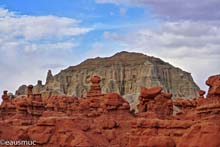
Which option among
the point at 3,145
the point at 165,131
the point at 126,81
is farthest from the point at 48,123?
the point at 126,81

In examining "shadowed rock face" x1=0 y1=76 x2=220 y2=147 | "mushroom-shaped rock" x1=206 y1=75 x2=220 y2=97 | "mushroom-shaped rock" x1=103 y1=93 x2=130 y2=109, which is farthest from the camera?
"mushroom-shaped rock" x1=103 y1=93 x2=130 y2=109

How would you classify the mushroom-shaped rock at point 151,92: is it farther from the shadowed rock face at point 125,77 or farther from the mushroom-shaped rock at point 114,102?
the shadowed rock face at point 125,77

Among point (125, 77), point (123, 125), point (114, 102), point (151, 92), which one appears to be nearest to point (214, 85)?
point (123, 125)

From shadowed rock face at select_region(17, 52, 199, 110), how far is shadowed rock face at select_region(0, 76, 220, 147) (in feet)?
264

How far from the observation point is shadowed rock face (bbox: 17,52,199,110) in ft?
468

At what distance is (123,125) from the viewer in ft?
149

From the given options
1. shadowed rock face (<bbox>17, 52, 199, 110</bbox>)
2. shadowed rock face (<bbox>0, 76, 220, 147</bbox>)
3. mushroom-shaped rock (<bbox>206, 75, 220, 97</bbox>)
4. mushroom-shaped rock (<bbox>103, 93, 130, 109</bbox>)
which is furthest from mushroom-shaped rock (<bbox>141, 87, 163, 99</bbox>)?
shadowed rock face (<bbox>17, 52, 199, 110</bbox>)

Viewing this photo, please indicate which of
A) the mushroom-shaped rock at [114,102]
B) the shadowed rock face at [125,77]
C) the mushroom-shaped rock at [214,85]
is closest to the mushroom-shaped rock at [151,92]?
the mushroom-shaped rock at [114,102]

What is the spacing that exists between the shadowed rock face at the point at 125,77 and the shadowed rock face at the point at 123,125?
80595 mm

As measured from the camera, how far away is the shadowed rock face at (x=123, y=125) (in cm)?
2512

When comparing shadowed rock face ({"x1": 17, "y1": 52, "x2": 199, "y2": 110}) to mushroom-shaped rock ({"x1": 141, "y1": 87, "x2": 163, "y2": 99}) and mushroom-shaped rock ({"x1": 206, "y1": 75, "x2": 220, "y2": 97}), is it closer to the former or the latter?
mushroom-shaped rock ({"x1": 141, "y1": 87, "x2": 163, "y2": 99})

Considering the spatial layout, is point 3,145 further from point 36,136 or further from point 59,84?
point 59,84

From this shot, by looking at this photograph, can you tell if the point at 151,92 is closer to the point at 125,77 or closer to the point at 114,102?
the point at 114,102

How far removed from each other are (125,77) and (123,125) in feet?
336
